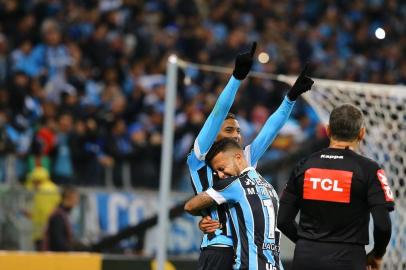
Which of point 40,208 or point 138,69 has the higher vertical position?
point 138,69

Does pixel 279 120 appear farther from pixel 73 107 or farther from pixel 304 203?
pixel 73 107

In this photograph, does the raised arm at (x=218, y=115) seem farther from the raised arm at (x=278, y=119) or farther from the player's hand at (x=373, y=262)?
the player's hand at (x=373, y=262)

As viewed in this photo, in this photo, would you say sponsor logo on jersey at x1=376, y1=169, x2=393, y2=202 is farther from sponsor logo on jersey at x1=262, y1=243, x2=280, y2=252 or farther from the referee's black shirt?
sponsor logo on jersey at x1=262, y1=243, x2=280, y2=252

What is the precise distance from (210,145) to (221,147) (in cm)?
8

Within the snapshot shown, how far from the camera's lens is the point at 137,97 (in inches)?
596

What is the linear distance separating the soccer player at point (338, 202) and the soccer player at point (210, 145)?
376mm

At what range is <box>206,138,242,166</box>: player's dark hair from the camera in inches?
228

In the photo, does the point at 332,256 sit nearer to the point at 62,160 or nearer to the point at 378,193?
the point at 378,193

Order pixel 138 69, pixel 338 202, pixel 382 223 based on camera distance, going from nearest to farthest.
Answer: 1. pixel 382 223
2. pixel 338 202
3. pixel 138 69

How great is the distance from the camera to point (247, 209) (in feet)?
18.2

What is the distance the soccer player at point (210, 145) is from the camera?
576 centimetres

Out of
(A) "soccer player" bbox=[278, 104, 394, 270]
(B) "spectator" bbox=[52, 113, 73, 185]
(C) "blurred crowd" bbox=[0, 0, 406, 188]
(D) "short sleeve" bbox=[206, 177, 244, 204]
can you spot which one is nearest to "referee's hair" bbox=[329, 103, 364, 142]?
(A) "soccer player" bbox=[278, 104, 394, 270]

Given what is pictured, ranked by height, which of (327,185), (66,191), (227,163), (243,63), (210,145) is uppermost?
(66,191)

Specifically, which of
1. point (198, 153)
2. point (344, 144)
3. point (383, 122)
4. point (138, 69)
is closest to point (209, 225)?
point (198, 153)
